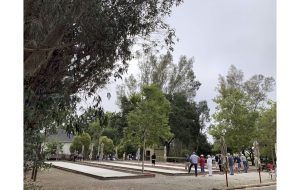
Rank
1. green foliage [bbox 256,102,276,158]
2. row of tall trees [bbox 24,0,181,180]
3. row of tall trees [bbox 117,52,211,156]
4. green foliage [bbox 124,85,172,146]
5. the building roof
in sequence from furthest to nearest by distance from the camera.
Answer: row of tall trees [bbox 117,52,211,156] < green foliage [bbox 256,102,276,158] < green foliage [bbox 124,85,172,146] < the building roof < row of tall trees [bbox 24,0,181,180]

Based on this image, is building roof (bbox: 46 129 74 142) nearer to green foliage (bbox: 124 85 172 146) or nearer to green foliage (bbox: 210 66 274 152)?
green foliage (bbox: 124 85 172 146)

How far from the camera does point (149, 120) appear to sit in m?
25.1

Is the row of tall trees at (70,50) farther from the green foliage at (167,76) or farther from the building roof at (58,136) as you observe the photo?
the green foliage at (167,76)

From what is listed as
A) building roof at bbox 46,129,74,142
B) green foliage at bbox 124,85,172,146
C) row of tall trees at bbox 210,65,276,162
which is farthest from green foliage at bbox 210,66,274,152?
building roof at bbox 46,129,74,142

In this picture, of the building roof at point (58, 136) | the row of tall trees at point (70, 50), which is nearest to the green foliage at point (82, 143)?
the building roof at point (58, 136)

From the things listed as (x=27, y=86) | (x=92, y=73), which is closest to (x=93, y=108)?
(x=92, y=73)

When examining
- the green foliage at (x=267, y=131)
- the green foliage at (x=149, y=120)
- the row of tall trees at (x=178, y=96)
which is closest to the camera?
the green foliage at (x=149, y=120)

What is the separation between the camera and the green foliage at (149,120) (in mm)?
25078

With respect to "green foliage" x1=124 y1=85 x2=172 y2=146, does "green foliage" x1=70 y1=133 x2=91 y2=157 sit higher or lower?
lower

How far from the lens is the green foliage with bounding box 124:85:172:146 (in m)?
25.1

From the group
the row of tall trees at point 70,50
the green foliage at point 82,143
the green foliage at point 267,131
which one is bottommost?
the green foliage at point 82,143
